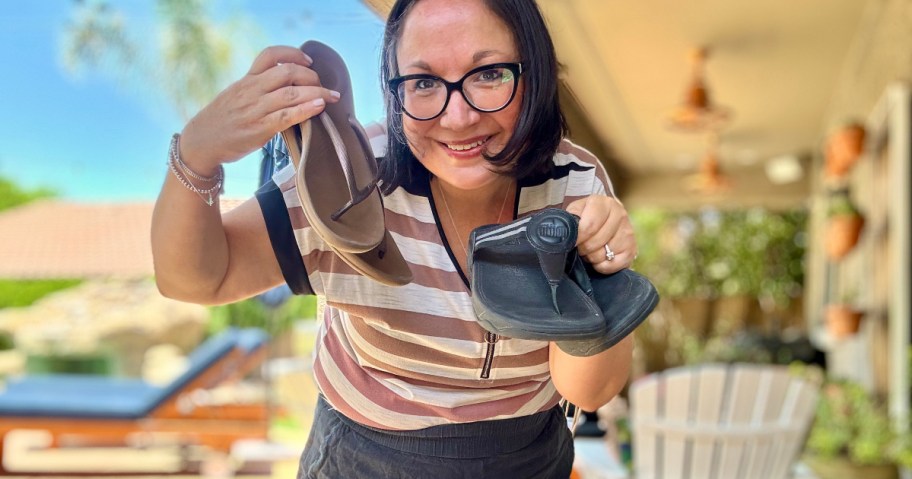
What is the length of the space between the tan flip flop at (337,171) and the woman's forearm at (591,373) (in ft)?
0.51

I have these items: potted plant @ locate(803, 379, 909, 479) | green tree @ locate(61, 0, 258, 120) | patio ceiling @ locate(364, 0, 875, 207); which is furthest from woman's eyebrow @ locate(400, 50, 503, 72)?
potted plant @ locate(803, 379, 909, 479)

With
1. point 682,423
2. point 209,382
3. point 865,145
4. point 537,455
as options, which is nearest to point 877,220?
point 865,145

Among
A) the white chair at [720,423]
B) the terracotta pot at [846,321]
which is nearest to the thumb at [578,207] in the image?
the white chair at [720,423]

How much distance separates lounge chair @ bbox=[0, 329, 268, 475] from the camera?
3.69 meters

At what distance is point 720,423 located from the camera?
238 centimetres

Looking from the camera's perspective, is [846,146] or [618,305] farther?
[846,146]

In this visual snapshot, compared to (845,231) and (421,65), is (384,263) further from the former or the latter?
(845,231)

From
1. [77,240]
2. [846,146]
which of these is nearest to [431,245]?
[77,240]

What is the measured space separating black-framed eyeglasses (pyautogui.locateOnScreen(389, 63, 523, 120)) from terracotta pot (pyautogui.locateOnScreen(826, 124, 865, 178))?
3.89 meters

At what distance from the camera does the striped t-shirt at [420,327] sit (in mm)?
522

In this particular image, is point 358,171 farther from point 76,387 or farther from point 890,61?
point 76,387

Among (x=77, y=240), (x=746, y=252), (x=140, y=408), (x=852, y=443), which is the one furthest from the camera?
(x=746, y=252)

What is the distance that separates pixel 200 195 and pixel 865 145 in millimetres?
4172

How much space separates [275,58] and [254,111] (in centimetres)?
3
